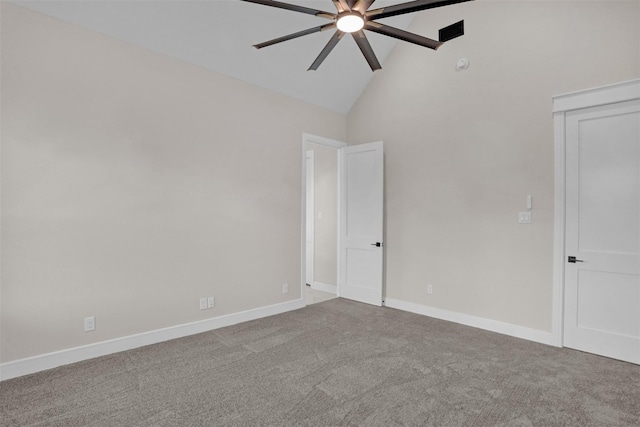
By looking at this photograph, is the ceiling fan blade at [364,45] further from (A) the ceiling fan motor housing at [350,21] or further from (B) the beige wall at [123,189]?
(B) the beige wall at [123,189]

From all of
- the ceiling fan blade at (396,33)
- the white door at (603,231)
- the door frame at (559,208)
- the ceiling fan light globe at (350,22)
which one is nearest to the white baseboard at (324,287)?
the door frame at (559,208)

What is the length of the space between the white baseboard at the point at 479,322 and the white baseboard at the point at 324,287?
3.49 ft

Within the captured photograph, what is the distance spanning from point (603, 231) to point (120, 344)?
4591mm

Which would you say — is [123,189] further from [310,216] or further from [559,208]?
[559,208]

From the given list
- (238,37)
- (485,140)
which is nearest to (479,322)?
(485,140)

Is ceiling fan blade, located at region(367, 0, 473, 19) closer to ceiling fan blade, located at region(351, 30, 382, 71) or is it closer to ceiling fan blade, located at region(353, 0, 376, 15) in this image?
ceiling fan blade, located at region(353, 0, 376, 15)

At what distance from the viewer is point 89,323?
9.91ft

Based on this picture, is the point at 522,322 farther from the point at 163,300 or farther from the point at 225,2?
the point at 225,2

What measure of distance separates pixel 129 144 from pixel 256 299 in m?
2.24

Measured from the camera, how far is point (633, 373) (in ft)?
9.25

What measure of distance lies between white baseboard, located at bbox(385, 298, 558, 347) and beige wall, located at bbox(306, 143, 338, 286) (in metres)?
1.28

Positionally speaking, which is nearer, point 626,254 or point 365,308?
point 626,254

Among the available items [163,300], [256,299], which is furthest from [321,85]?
[163,300]

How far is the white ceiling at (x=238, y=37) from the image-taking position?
2.98 metres
